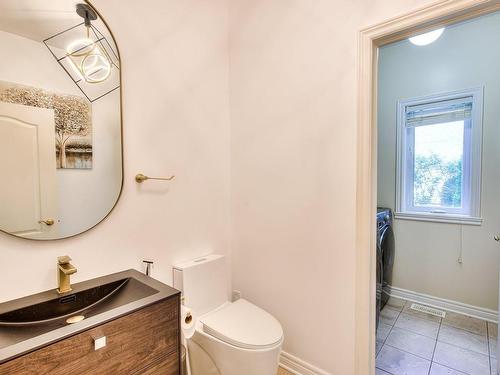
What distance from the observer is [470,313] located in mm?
2516

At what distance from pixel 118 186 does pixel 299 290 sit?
1271 millimetres

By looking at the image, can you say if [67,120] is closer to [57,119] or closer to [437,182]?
[57,119]

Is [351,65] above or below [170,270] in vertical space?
above

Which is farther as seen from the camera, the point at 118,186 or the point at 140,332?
the point at 118,186

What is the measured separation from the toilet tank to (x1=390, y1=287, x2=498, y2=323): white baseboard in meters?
2.08

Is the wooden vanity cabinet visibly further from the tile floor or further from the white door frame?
the tile floor

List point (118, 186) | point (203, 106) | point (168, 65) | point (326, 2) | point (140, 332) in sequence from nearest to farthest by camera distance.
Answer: point (140, 332), point (118, 186), point (326, 2), point (168, 65), point (203, 106)

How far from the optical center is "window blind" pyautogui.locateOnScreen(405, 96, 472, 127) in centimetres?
251

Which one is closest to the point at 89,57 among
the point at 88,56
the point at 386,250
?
the point at 88,56

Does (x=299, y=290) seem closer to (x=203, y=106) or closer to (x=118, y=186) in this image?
(x=118, y=186)

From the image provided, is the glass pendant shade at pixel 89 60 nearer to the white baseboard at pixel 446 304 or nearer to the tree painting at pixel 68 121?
the tree painting at pixel 68 121

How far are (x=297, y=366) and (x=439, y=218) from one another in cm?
196

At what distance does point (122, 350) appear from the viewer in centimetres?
104

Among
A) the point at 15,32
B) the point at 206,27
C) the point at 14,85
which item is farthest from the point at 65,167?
the point at 206,27
